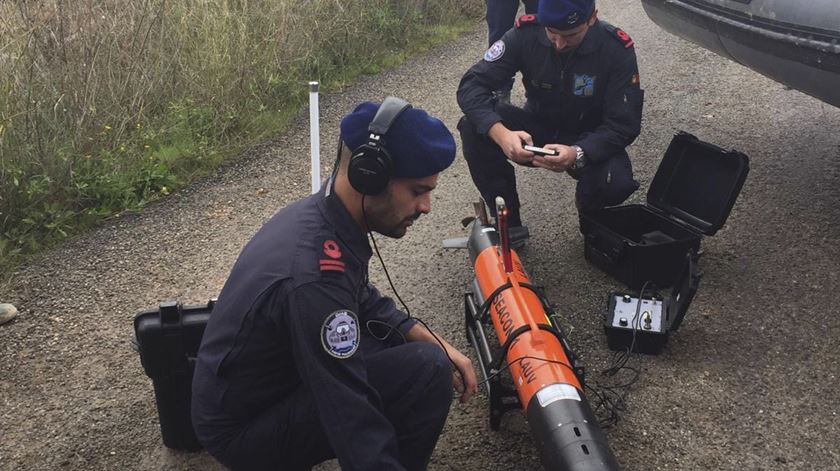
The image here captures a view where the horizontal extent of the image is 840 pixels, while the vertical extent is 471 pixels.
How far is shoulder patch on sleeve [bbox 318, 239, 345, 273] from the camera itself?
211 centimetres

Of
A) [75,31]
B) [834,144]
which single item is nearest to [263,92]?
[75,31]

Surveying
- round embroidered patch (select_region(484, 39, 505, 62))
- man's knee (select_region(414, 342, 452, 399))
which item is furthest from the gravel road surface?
round embroidered patch (select_region(484, 39, 505, 62))

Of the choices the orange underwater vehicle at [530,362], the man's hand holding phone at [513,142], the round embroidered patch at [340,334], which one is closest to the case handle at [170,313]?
the round embroidered patch at [340,334]

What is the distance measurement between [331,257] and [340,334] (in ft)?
0.69

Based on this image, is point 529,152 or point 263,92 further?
point 263,92

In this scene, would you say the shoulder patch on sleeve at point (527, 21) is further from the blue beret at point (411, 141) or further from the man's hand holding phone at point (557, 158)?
the blue beret at point (411, 141)

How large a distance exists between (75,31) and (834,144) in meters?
4.79

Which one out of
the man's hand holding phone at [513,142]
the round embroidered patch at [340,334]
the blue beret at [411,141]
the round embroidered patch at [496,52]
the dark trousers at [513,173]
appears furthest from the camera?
the round embroidered patch at [496,52]

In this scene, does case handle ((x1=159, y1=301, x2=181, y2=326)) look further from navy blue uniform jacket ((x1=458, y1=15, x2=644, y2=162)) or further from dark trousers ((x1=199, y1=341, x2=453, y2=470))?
navy blue uniform jacket ((x1=458, y1=15, x2=644, y2=162))

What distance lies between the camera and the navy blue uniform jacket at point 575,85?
3896mm

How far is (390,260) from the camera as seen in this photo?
4254mm

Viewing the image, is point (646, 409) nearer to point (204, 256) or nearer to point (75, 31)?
point (204, 256)

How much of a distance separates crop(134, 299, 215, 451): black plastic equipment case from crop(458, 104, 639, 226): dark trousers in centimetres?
175

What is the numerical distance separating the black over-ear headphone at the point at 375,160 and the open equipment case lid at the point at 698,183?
2.13m
